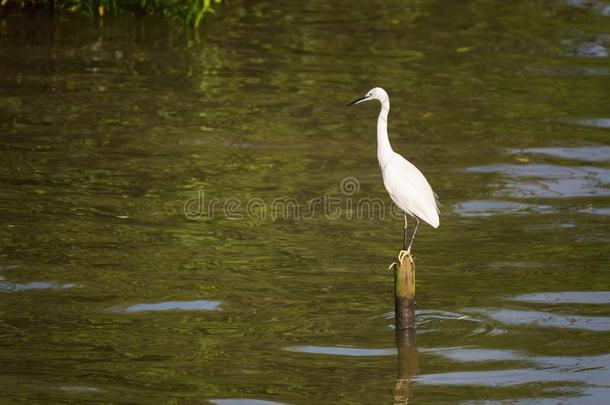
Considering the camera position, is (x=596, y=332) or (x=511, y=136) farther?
(x=511, y=136)

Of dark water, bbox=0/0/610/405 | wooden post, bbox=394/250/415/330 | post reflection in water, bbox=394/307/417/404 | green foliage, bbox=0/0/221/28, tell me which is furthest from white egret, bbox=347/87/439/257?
Result: green foliage, bbox=0/0/221/28

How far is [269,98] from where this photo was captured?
612 inches

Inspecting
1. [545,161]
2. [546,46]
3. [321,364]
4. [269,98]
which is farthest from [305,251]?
[546,46]

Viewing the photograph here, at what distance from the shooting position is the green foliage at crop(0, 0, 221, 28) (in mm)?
18391

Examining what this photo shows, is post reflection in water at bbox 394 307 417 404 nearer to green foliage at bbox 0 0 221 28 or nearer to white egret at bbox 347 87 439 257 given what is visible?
white egret at bbox 347 87 439 257

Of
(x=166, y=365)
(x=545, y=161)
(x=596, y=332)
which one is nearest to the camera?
(x=166, y=365)

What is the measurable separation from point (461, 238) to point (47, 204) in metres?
3.91

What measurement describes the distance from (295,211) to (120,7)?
336 inches

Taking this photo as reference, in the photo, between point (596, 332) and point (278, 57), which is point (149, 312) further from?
point (278, 57)

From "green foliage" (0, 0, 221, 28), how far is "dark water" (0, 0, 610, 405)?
268 mm

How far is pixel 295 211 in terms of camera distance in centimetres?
1207

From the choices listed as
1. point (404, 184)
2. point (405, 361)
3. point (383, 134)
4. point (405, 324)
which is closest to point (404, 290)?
point (405, 324)

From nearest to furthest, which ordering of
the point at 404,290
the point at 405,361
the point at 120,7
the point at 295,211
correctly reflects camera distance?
the point at 404,290 < the point at 405,361 < the point at 295,211 < the point at 120,7

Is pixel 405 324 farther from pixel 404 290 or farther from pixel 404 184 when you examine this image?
pixel 404 184
